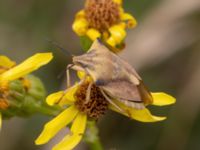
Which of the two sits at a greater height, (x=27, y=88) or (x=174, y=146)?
(x=27, y=88)

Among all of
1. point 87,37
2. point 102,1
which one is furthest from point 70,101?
point 102,1

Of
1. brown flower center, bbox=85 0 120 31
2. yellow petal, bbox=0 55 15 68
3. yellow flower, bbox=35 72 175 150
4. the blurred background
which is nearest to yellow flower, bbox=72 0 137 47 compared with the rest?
brown flower center, bbox=85 0 120 31

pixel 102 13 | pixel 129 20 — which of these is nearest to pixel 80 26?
pixel 102 13

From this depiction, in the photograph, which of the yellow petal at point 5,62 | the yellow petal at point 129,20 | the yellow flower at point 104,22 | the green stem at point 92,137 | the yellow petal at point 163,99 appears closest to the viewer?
the yellow petal at point 163,99

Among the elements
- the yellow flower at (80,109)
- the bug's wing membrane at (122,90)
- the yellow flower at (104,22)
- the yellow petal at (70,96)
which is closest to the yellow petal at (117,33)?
the yellow flower at (104,22)

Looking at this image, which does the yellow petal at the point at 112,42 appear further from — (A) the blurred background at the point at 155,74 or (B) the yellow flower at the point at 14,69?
(A) the blurred background at the point at 155,74

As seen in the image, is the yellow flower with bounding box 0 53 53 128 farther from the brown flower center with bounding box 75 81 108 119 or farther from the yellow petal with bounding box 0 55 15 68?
the brown flower center with bounding box 75 81 108 119

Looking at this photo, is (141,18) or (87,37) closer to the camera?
(87,37)

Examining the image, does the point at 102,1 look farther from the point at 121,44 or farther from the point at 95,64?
the point at 95,64
